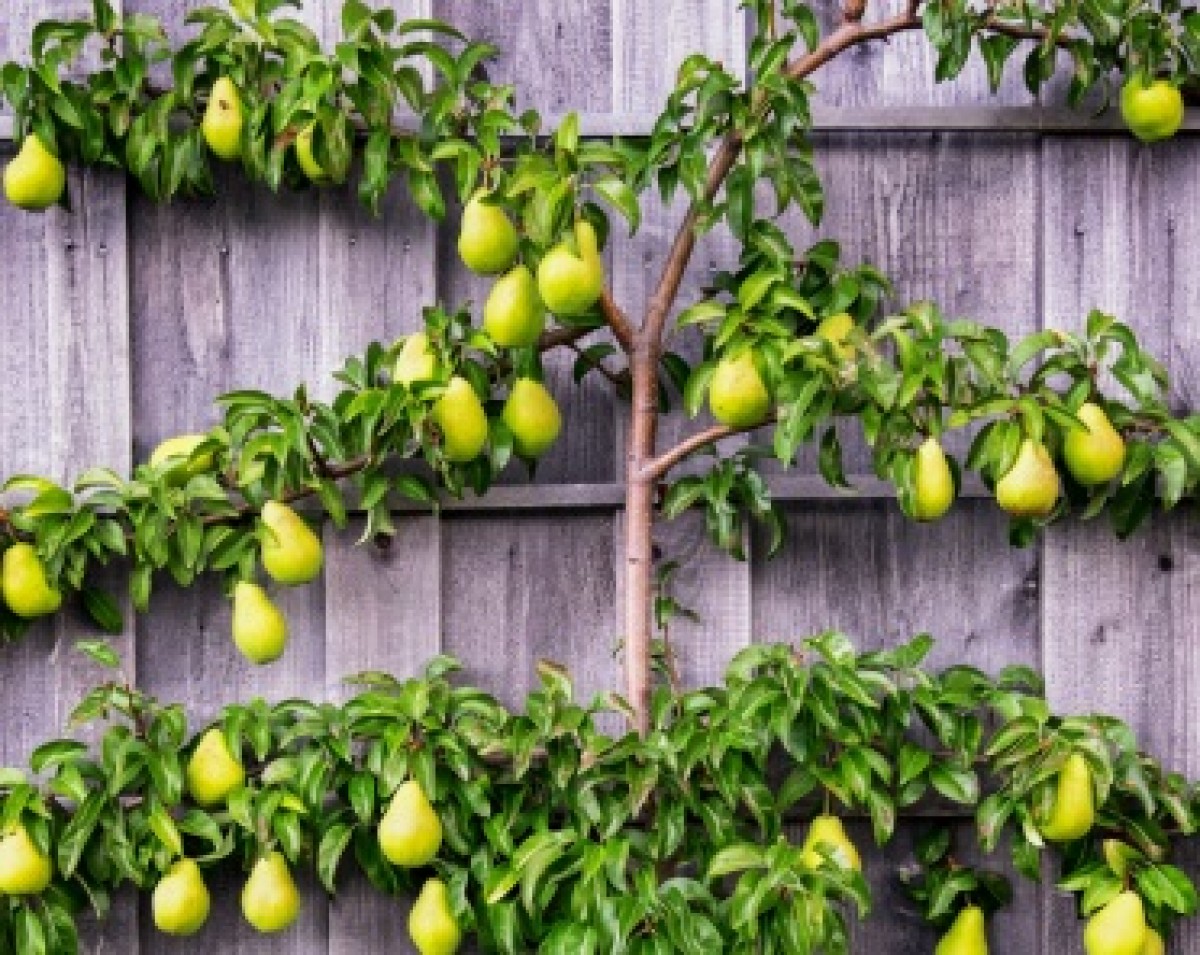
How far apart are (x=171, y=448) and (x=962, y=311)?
105 cm

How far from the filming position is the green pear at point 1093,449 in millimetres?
2377

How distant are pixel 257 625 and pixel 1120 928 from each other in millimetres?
1122

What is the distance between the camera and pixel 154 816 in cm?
238

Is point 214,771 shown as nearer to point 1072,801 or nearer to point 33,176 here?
point 33,176

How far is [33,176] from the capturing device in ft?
7.80

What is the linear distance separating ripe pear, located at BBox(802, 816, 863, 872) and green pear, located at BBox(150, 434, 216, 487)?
879mm

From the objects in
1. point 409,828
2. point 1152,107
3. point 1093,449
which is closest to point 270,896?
point 409,828

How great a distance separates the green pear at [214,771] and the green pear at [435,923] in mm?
272

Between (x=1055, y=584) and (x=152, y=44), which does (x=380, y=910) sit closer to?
(x=1055, y=584)

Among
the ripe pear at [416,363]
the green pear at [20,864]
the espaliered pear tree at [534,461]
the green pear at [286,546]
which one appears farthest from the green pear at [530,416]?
the green pear at [20,864]

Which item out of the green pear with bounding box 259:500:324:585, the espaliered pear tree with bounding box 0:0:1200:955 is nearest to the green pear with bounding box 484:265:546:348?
the espaliered pear tree with bounding box 0:0:1200:955

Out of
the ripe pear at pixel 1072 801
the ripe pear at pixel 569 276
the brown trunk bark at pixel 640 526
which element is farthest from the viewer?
the brown trunk bark at pixel 640 526

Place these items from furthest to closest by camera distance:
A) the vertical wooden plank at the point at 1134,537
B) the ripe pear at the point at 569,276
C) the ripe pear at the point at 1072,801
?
1. the vertical wooden plank at the point at 1134,537
2. the ripe pear at the point at 1072,801
3. the ripe pear at the point at 569,276

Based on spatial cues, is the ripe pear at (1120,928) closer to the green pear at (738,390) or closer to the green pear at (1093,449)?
the green pear at (1093,449)
